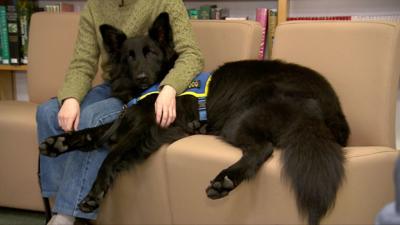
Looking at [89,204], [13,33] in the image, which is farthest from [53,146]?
[13,33]

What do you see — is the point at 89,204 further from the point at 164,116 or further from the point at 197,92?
the point at 197,92

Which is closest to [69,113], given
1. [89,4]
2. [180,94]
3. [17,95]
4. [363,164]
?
[180,94]

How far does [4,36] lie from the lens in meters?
2.82

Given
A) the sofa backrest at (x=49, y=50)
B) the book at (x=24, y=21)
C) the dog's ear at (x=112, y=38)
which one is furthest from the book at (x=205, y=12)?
the book at (x=24, y=21)

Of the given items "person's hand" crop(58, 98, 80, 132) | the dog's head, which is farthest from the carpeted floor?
the dog's head

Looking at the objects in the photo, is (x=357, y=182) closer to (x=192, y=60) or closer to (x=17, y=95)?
(x=192, y=60)

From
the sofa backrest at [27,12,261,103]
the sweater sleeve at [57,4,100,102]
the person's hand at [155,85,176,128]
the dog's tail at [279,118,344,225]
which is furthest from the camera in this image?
the sofa backrest at [27,12,261,103]

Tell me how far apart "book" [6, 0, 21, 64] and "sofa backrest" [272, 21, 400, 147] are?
5.97 ft

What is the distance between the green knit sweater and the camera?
178 cm

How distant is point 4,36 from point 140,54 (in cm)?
149

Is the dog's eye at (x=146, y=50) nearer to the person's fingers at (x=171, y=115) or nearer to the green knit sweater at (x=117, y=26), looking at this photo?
the green knit sweater at (x=117, y=26)

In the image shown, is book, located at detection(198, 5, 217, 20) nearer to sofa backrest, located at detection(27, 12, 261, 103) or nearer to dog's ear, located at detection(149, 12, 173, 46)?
sofa backrest, located at detection(27, 12, 261, 103)

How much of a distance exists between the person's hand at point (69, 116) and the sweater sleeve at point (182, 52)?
347mm

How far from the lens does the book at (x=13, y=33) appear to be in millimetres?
2781
